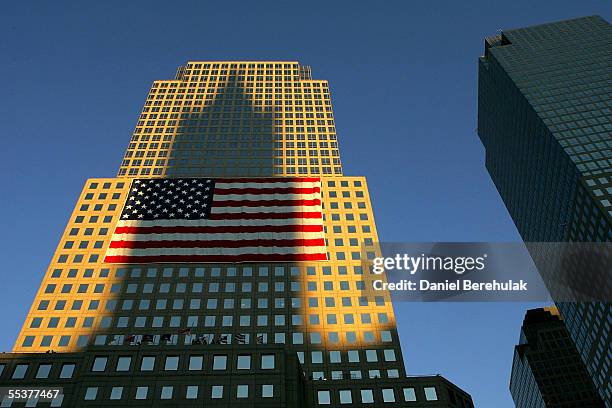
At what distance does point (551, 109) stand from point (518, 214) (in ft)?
161

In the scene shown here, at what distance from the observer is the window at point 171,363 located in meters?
65.6

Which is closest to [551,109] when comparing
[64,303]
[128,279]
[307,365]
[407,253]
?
[407,253]

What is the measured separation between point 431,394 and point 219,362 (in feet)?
88.9

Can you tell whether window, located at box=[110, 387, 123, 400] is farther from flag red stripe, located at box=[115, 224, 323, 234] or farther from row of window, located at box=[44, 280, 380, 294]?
flag red stripe, located at box=[115, 224, 323, 234]

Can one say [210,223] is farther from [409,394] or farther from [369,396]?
[409,394]

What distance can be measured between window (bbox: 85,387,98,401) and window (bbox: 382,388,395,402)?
1378 inches

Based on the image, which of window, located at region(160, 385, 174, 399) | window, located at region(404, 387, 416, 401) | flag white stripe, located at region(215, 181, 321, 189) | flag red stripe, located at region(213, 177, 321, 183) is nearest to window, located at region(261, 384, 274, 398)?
window, located at region(160, 385, 174, 399)

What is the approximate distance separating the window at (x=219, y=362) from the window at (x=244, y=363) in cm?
171

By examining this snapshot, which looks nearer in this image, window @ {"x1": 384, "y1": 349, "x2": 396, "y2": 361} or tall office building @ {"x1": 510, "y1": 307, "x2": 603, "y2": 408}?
window @ {"x1": 384, "y1": 349, "x2": 396, "y2": 361}

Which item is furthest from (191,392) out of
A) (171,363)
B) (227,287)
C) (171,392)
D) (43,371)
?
(227,287)

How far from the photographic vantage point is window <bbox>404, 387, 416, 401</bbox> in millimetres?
67938

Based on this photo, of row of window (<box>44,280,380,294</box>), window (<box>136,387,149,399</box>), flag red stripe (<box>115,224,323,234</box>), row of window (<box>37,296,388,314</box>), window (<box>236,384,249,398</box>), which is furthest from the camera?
flag red stripe (<box>115,224,323,234</box>)

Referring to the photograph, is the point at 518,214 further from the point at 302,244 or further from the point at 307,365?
the point at 307,365

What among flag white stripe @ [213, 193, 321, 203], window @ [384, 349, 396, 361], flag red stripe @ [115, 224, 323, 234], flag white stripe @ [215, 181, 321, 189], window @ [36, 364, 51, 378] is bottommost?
window @ [36, 364, 51, 378]
